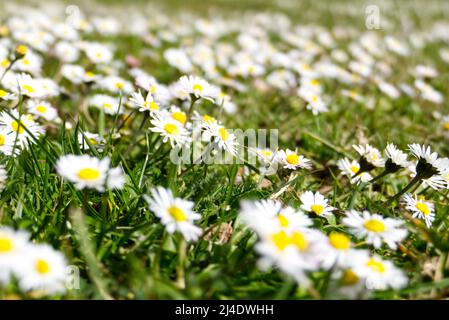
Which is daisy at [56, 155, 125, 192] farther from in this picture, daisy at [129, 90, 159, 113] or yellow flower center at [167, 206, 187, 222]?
daisy at [129, 90, 159, 113]

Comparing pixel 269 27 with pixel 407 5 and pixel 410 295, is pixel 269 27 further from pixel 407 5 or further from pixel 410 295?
pixel 410 295

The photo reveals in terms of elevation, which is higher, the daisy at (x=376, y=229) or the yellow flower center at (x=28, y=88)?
the yellow flower center at (x=28, y=88)

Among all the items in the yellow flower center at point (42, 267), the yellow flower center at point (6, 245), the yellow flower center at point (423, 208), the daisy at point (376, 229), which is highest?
the yellow flower center at point (423, 208)

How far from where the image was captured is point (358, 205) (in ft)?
6.19

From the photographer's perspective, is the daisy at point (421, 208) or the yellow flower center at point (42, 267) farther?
the daisy at point (421, 208)

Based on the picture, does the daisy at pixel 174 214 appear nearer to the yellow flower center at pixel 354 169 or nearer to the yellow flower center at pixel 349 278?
the yellow flower center at pixel 349 278

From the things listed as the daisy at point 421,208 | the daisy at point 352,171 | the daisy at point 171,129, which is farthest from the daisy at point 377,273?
the daisy at point 171,129

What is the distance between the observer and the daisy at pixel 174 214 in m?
1.31

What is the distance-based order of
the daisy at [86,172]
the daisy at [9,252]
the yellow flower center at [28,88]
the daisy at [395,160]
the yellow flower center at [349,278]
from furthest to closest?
the yellow flower center at [28,88] → the daisy at [395,160] → the daisy at [86,172] → the yellow flower center at [349,278] → the daisy at [9,252]

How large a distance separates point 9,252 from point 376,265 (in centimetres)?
91

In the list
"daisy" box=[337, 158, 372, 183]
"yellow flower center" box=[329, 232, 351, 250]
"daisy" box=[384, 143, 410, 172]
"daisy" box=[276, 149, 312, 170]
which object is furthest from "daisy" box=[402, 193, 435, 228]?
"yellow flower center" box=[329, 232, 351, 250]

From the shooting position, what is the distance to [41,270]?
113 centimetres

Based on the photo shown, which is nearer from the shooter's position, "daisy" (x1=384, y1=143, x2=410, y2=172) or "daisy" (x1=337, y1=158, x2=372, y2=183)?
"daisy" (x1=384, y1=143, x2=410, y2=172)

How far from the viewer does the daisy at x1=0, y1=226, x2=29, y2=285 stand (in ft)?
3.39
